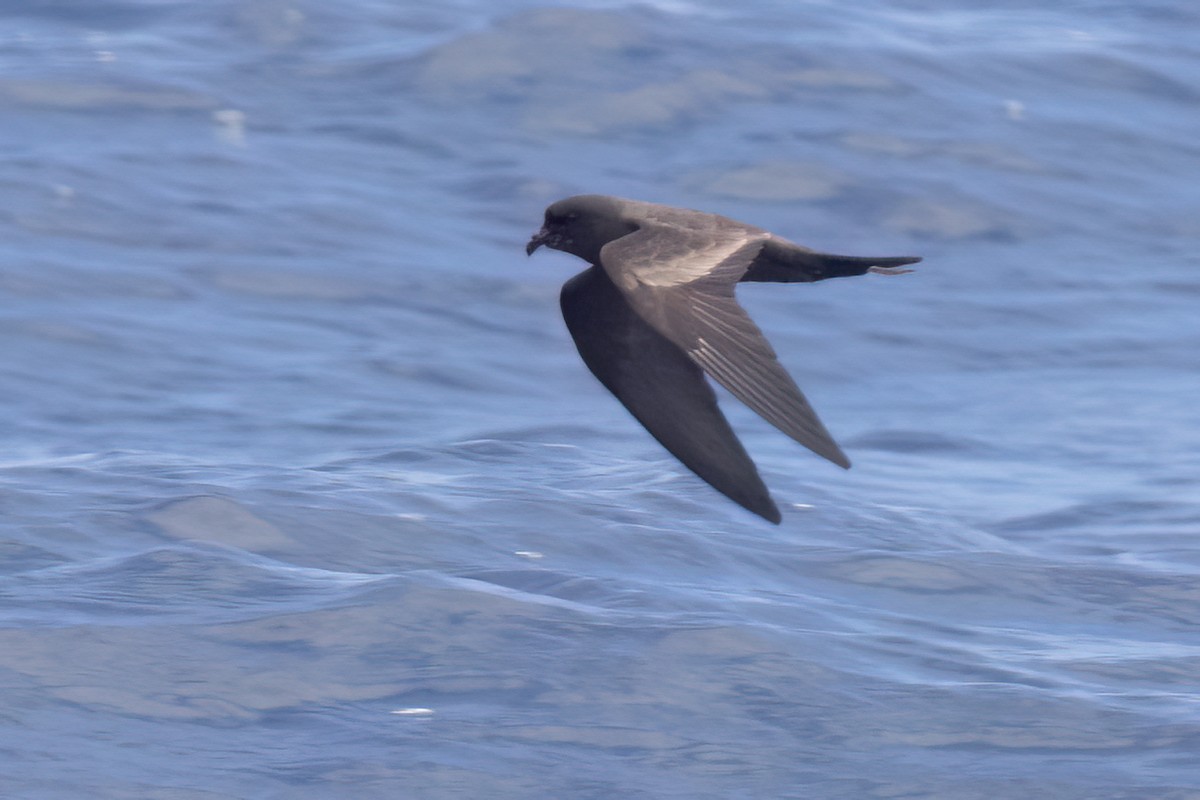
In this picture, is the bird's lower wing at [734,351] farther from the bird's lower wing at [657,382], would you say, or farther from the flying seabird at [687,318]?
the bird's lower wing at [657,382]

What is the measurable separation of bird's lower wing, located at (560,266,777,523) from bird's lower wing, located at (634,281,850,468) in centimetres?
97

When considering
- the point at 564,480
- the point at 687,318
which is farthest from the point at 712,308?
the point at 564,480

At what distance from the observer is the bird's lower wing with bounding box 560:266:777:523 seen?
6.07 metres

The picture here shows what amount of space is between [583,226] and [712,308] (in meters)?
1.10

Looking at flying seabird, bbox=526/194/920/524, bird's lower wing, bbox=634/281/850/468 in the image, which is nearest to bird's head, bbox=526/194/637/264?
flying seabird, bbox=526/194/920/524

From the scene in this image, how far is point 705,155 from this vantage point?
21.8m

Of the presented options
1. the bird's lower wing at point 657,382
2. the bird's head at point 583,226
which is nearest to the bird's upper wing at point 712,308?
the bird's head at point 583,226

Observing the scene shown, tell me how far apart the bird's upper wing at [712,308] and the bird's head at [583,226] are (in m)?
0.29

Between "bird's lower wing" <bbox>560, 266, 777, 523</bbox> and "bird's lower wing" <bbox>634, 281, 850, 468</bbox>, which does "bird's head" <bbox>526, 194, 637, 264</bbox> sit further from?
"bird's lower wing" <bbox>634, 281, 850, 468</bbox>

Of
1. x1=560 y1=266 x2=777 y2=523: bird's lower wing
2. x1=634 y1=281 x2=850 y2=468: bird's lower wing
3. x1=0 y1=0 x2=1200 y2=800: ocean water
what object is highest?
x1=634 y1=281 x2=850 y2=468: bird's lower wing

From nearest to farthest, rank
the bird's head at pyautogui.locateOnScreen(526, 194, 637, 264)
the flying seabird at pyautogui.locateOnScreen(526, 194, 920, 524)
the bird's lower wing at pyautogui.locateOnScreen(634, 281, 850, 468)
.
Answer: the bird's lower wing at pyautogui.locateOnScreen(634, 281, 850, 468)
the flying seabird at pyautogui.locateOnScreen(526, 194, 920, 524)
the bird's head at pyautogui.locateOnScreen(526, 194, 637, 264)

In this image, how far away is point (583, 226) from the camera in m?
6.08

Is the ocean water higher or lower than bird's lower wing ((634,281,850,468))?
lower

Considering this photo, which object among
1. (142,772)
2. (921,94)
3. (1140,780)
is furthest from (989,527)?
(921,94)
